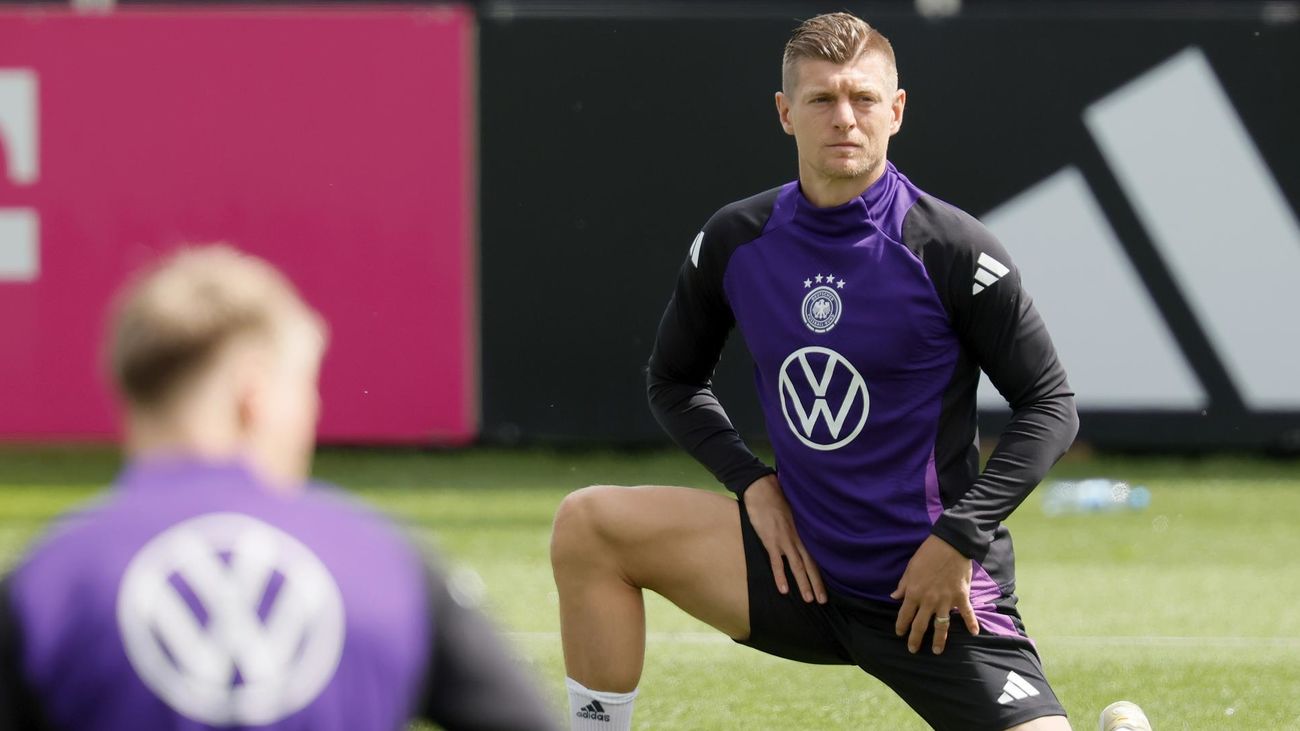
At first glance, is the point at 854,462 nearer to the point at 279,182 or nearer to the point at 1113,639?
the point at 1113,639

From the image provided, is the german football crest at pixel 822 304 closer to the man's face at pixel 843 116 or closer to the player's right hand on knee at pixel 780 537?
the man's face at pixel 843 116

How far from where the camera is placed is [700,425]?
4453 mm

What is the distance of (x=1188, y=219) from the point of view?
396 inches

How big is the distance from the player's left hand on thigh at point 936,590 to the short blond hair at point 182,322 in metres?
2.19

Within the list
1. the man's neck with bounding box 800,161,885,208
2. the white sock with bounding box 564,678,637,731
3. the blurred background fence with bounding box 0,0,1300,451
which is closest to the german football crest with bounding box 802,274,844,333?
the man's neck with bounding box 800,161,885,208

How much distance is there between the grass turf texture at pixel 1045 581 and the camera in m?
5.58

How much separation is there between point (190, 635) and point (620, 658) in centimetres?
236

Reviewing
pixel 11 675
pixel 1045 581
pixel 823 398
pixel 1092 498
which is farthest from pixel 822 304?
pixel 1092 498

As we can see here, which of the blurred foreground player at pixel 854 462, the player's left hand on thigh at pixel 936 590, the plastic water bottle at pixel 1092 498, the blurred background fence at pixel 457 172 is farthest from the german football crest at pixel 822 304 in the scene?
the blurred background fence at pixel 457 172

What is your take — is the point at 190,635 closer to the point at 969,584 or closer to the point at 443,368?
the point at 969,584

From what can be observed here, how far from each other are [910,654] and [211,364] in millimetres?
2331

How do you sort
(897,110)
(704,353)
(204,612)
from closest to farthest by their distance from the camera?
(204,612) < (897,110) < (704,353)

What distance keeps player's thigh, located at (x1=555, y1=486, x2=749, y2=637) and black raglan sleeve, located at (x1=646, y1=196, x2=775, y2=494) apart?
118 millimetres

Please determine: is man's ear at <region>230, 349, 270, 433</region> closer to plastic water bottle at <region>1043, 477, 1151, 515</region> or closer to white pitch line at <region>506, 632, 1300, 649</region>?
white pitch line at <region>506, 632, 1300, 649</region>
